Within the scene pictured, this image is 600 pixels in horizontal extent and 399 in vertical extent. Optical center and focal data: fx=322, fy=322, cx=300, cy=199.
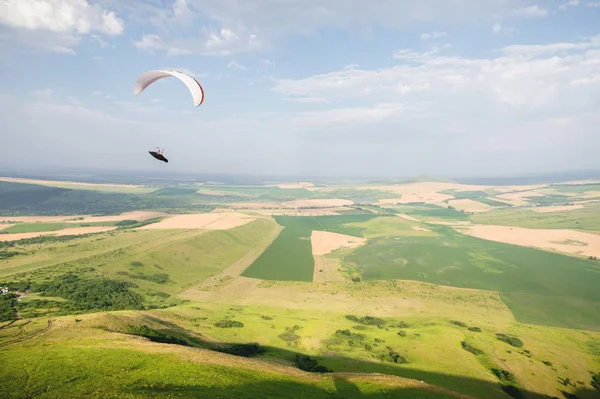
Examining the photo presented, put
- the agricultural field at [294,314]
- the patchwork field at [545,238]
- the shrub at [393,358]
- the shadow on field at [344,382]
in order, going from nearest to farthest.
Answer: the shadow on field at [344,382] < the agricultural field at [294,314] < the shrub at [393,358] < the patchwork field at [545,238]

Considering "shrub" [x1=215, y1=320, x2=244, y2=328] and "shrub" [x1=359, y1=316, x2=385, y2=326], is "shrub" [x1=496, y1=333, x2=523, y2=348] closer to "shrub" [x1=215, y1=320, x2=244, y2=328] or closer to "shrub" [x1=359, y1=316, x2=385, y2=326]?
"shrub" [x1=359, y1=316, x2=385, y2=326]

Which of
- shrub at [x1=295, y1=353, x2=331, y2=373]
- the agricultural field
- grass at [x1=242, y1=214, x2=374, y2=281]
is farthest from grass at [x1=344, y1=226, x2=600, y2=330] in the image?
shrub at [x1=295, y1=353, x2=331, y2=373]

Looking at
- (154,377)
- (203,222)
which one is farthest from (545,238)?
(154,377)

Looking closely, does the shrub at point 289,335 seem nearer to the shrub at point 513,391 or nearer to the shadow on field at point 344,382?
the shadow on field at point 344,382

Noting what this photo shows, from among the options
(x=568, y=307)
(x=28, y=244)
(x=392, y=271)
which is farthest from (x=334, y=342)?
(x=28, y=244)

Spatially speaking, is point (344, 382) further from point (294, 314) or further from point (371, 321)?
point (294, 314)

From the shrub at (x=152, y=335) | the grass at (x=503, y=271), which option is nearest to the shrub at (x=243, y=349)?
the shrub at (x=152, y=335)
